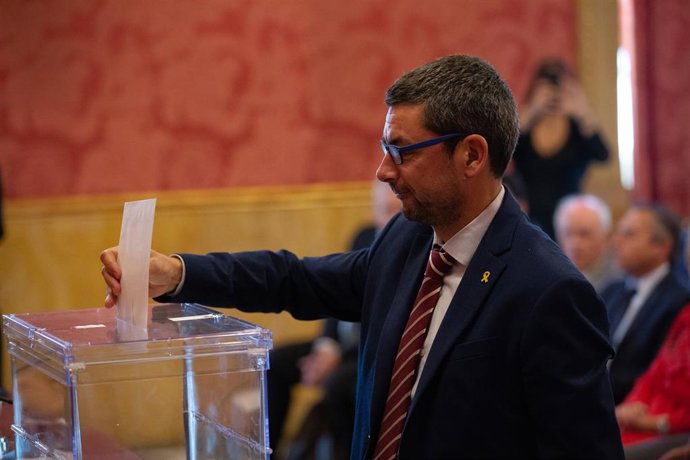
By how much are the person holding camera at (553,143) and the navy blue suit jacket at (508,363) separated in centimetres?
363

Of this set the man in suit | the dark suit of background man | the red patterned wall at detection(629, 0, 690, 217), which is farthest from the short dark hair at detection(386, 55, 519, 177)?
the red patterned wall at detection(629, 0, 690, 217)

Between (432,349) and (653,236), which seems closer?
(432,349)

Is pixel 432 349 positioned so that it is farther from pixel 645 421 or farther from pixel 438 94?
pixel 645 421

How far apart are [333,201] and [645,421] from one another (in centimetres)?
250

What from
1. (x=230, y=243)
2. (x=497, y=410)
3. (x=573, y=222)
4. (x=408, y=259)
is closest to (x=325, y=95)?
(x=230, y=243)

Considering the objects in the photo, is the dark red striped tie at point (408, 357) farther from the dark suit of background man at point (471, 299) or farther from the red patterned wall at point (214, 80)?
the red patterned wall at point (214, 80)

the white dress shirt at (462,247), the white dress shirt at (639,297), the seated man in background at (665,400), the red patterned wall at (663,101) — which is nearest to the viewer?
the white dress shirt at (462,247)

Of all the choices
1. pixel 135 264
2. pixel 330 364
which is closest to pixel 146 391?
pixel 135 264

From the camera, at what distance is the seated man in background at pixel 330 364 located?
4.31m

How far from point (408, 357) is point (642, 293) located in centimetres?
240

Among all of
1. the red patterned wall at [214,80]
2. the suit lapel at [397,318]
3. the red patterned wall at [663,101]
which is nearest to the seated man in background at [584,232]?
the red patterned wall at [214,80]

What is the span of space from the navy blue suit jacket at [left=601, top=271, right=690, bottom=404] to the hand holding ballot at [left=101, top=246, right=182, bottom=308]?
89.1 inches


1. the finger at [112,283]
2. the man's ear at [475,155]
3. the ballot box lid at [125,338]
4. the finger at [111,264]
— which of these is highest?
the man's ear at [475,155]

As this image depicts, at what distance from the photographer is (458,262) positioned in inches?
77.0
